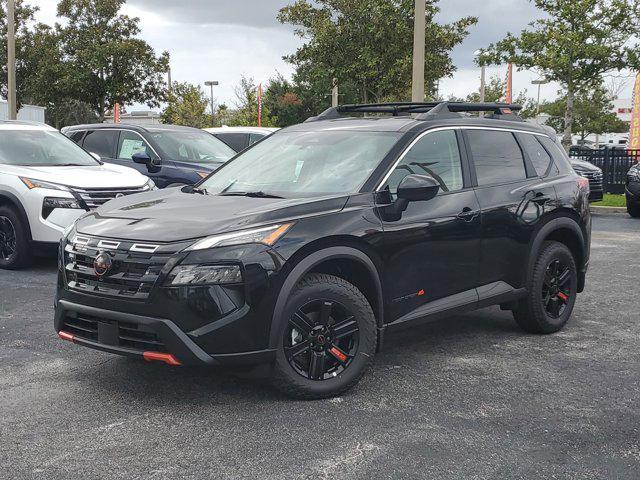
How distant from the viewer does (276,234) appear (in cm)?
422

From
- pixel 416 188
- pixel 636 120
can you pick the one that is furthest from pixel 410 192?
pixel 636 120

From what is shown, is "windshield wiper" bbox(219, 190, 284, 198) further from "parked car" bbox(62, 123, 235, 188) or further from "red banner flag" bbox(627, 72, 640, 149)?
"red banner flag" bbox(627, 72, 640, 149)

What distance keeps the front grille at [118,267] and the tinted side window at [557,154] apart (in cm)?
352

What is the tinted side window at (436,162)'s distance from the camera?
501 centimetres

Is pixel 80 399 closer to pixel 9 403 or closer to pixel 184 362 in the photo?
pixel 9 403

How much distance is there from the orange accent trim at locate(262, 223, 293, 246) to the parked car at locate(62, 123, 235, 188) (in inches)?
279

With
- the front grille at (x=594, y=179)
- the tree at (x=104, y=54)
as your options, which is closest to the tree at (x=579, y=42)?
Answer: the front grille at (x=594, y=179)

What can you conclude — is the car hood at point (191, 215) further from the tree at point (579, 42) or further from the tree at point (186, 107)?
the tree at point (186, 107)

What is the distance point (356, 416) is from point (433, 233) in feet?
4.59

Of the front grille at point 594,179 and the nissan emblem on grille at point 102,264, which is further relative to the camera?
the front grille at point 594,179

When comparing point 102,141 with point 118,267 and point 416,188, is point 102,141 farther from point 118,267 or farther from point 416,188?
point 416,188

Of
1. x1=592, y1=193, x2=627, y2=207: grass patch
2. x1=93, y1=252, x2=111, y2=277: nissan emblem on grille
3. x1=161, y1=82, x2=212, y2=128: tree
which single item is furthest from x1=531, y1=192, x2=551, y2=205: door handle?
x1=161, y1=82, x2=212, y2=128: tree

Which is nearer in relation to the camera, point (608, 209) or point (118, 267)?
point (118, 267)

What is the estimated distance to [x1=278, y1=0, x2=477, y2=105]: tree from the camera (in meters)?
23.4
